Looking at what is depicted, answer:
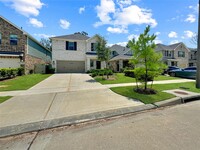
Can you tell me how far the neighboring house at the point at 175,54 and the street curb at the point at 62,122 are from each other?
3328 centimetres

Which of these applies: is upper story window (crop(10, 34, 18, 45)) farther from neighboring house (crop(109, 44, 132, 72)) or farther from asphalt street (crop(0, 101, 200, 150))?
asphalt street (crop(0, 101, 200, 150))

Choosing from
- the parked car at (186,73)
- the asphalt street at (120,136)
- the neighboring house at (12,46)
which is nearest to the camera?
the asphalt street at (120,136)

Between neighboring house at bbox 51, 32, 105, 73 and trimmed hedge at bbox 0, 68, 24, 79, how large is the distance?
24.8 ft

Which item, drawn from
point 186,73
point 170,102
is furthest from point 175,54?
point 170,102

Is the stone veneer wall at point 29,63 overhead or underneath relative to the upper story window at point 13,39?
underneath

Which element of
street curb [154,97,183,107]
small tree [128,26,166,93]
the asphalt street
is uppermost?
small tree [128,26,166,93]

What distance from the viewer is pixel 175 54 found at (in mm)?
36031

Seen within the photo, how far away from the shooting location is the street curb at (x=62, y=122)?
4.01m

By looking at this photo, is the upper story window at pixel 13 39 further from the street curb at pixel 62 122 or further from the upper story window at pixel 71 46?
the street curb at pixel 62 122

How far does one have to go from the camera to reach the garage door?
2620 centimetres

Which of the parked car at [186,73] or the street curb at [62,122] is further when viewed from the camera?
the parked car at [186,73]

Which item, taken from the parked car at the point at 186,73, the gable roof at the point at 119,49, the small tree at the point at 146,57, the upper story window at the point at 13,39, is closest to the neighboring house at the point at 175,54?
the gable roof at the point at 119,49

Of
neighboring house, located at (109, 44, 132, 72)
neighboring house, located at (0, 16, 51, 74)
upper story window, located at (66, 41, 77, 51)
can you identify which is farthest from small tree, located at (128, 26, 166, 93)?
upper story window, located at (66, 41, 77, 51)

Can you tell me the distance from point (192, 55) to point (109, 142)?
4992cm
